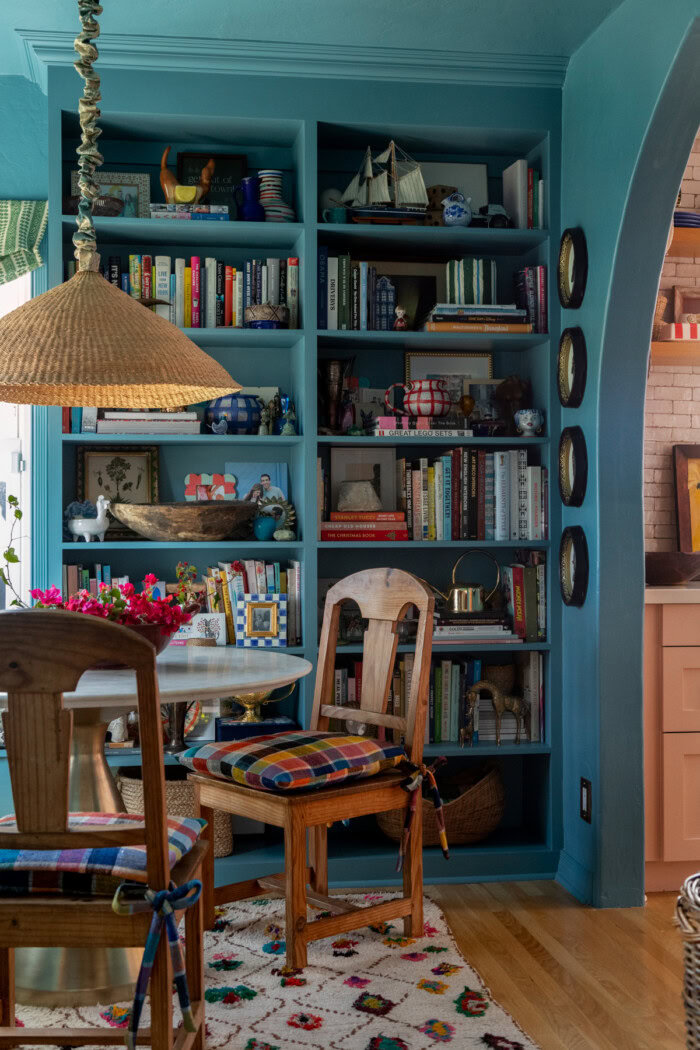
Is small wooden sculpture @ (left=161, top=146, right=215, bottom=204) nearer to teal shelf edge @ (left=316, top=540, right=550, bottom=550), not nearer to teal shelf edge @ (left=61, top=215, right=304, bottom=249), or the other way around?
teal shelf edge @ (left=61, top=215, right=304, bottom=249)

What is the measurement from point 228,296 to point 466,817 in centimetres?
188

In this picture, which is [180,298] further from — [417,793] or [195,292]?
[417,793]

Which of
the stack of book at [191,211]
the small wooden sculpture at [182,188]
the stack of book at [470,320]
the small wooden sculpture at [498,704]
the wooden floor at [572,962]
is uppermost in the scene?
the small wooden sculpture at [182,188]

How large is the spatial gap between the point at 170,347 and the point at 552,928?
191 cm

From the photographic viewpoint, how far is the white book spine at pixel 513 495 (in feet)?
11.6

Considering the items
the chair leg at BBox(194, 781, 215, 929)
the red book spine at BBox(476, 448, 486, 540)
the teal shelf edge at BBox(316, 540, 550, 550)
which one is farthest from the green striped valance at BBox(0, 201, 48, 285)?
the chair leg at BBox(194, 781, 215, 929)

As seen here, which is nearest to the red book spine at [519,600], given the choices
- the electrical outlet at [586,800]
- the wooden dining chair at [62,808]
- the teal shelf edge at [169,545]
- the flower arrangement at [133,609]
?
the electrical outlet at [586,800]

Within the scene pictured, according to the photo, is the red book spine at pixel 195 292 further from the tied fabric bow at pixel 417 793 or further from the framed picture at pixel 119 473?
the tied fabric bow at pixel 417 793

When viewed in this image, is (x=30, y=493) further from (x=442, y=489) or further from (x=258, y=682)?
(x=258, y=682)

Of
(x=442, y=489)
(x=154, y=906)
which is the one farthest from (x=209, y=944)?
(x=442, y=489)

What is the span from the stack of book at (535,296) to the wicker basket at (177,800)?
1876mm

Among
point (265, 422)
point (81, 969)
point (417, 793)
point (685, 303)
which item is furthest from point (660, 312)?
point (81, 969)

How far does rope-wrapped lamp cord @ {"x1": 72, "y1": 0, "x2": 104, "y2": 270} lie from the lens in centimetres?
218

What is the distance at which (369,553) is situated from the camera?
3.75m
